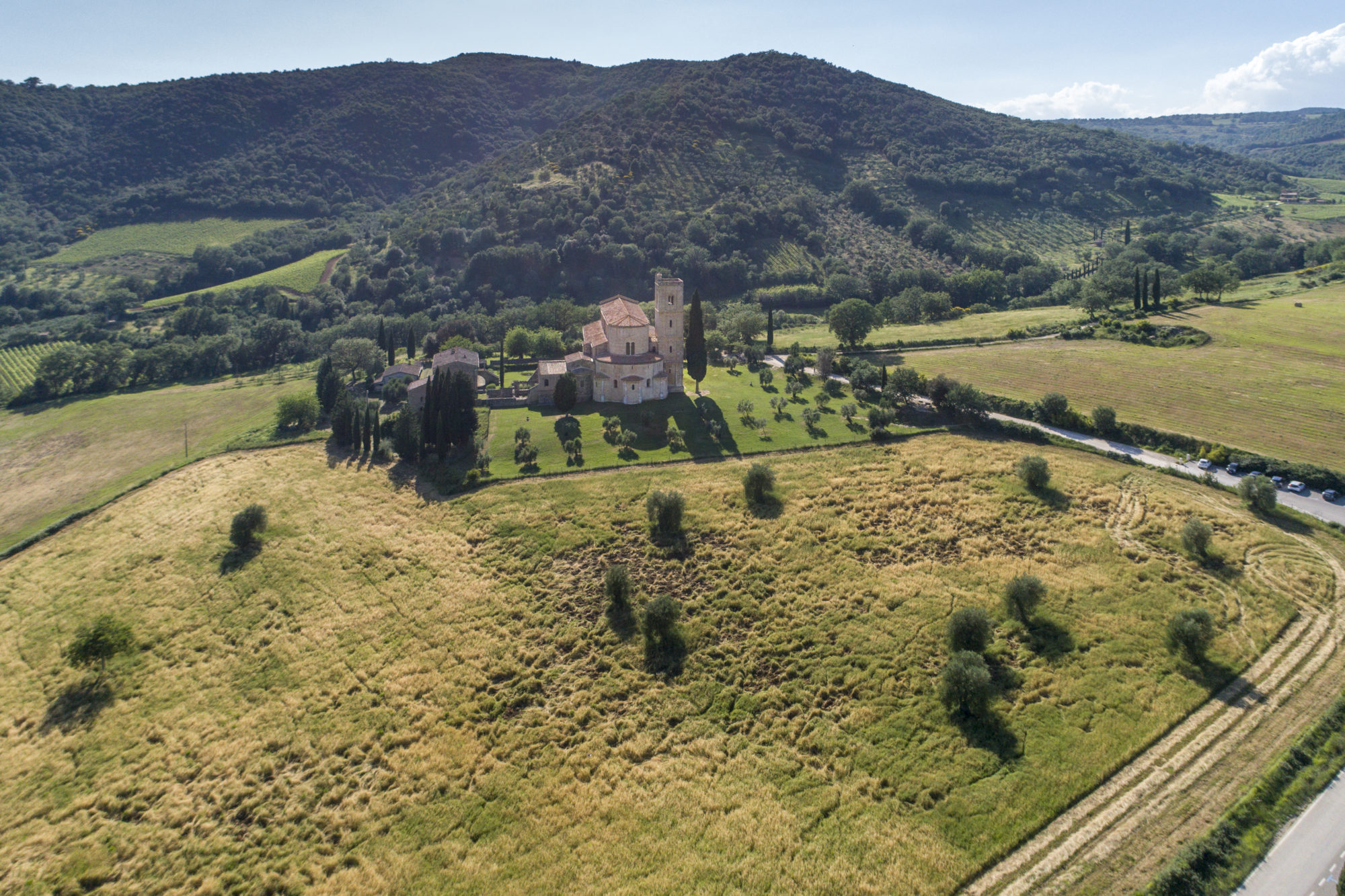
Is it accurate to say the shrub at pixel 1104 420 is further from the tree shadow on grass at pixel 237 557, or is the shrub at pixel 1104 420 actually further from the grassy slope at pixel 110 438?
the grassy slope at pixel 110 438

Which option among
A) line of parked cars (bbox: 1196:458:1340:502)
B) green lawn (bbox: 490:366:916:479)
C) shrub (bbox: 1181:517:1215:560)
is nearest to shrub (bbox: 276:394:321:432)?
green lawn (bbox: 490:366:916:479)

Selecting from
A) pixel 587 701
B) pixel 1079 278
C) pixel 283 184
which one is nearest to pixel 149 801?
pixel 587 701

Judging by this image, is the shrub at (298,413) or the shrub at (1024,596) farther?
the shrub at (298,413)

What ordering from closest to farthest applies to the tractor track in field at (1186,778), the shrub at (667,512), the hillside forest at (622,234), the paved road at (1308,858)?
the paved road at (1308,858) → the tractor track in field at (1186,778) → the shrub at (667,512) → the hillside forest at (622,234)

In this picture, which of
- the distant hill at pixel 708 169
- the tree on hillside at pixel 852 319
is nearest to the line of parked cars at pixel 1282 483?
the tree on hillside at pixel 852 319

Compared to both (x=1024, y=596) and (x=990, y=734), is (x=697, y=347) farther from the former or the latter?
(x=990, y=734)

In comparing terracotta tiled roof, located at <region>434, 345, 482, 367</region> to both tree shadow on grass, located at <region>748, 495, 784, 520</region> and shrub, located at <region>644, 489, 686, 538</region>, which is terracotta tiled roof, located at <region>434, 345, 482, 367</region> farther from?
tree shadow on grass, located at <region>748, 495, 784, 520</region>
